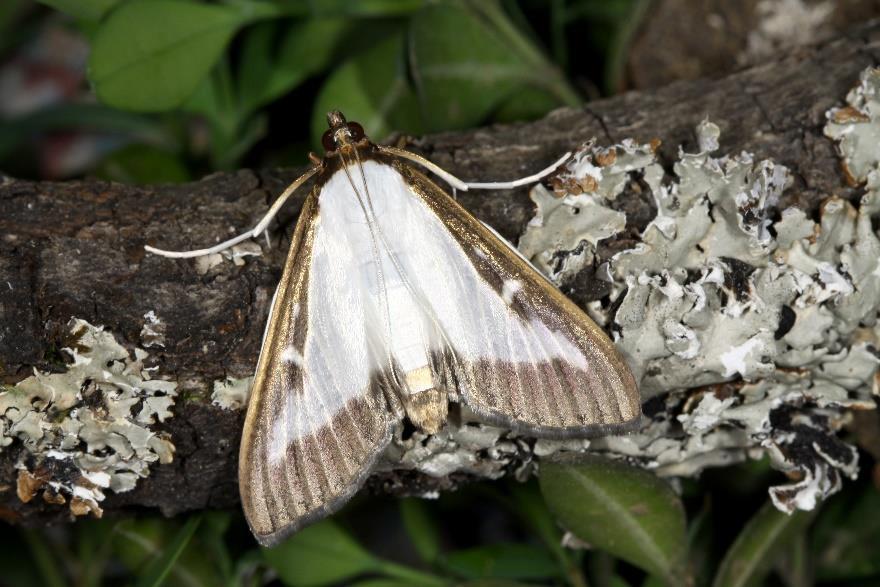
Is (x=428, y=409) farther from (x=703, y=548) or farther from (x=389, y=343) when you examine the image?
(x=703, y=548)

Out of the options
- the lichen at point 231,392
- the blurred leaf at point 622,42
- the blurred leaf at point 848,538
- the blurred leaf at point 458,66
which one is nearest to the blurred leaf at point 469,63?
the blurred leaf at point 458,66

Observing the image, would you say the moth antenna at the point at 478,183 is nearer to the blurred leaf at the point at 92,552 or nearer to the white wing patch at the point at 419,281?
the white wing patch at the point at 419,281

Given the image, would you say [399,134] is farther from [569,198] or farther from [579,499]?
[579,499]

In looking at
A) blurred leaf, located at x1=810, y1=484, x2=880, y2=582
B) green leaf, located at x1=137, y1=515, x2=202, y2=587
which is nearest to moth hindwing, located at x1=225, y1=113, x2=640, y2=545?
green leaf, located at x1=137, y1=515, x2=202, y2=587

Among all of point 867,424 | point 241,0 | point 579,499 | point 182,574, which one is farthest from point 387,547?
point 241,0

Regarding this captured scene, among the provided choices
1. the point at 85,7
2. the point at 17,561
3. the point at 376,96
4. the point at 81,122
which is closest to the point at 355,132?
the point at 376,96

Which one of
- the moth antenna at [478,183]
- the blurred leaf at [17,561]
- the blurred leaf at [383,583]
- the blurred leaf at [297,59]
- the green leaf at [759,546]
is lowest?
the green leaf at [759,546]

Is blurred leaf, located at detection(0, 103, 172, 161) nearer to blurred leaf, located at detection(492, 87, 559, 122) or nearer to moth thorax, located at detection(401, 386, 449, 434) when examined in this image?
blurred leaf, located at detection(492, 87, 559, 122)
